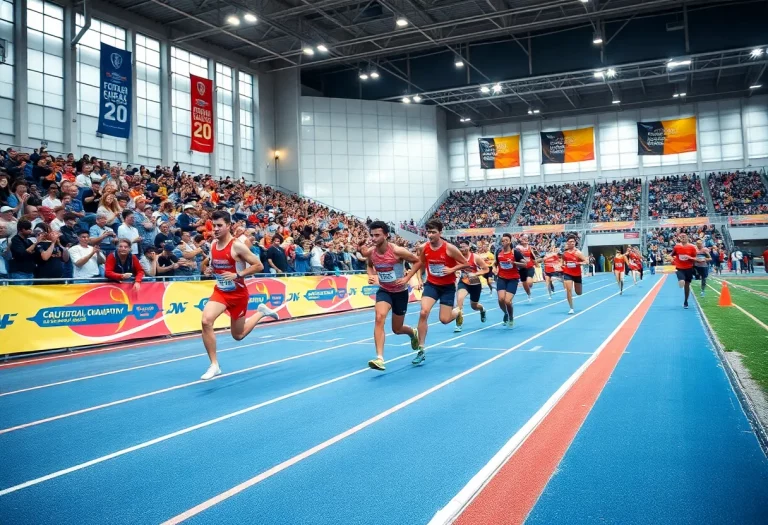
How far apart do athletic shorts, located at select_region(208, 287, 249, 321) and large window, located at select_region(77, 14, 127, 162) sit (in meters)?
24.4

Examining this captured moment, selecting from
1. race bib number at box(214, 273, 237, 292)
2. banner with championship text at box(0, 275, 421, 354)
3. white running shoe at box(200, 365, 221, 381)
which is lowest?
white running shoe at box(200, 365, 221, 381)

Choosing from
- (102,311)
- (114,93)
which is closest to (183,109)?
(114,93)

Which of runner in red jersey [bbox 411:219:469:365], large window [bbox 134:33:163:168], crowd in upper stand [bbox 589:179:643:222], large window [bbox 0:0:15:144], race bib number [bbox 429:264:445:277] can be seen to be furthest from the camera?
crowd in upper stand [bbox 589:179:643:222]

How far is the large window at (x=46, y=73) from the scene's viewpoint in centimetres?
2580

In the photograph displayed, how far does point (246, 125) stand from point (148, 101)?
8379mm

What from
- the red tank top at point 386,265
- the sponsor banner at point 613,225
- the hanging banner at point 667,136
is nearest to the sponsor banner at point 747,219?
the sponsor banner at point 613,225

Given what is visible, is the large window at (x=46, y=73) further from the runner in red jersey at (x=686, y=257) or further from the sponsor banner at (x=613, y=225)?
the sponsor banner at (x=613, y=225)

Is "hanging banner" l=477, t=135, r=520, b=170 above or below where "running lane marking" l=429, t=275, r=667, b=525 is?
above

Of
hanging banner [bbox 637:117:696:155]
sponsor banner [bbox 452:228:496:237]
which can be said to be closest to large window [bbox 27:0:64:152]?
sponsor banner [bbox 452:228:496:237]

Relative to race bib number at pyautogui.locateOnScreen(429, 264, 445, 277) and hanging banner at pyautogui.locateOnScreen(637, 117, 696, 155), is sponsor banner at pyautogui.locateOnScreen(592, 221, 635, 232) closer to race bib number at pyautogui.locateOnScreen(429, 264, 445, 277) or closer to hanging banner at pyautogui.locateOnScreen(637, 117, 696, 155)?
hanging banner at pyautogui.locateOnScreen(637, 117, 696, 155)

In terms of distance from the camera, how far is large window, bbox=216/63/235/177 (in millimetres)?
35875

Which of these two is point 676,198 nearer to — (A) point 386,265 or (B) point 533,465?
(A) point 386,265

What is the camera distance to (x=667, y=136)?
41094 millimetres

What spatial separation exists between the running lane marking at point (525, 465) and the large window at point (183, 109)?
3081 cm
